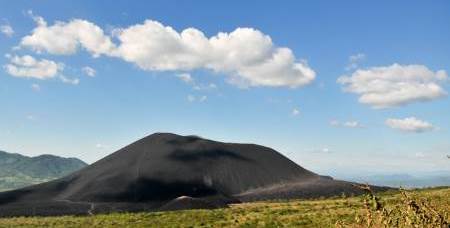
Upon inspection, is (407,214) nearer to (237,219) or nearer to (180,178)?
(237,219)

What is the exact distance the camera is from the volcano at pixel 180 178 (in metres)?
140

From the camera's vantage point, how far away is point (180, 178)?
153 m

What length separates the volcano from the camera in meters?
140

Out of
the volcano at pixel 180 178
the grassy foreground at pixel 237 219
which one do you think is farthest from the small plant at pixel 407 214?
the volcano at pixel 180 178

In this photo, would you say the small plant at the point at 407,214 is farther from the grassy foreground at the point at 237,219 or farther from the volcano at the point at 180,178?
the volcano at the point at 180,178

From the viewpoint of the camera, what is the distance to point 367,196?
9180mm

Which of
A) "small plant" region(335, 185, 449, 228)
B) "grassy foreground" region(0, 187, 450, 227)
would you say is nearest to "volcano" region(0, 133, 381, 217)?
"grassy foreground" region(0, 187, 450, 227)

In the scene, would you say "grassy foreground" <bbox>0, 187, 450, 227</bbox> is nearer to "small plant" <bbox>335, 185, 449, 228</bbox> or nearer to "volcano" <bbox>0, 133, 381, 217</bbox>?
"volcano" <bbox>0, 133, 381, 217</bbox>

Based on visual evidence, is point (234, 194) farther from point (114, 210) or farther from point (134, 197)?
point (114, 210)

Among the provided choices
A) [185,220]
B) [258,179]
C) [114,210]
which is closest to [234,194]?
[258,179]

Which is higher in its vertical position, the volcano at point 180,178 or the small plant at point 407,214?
the volcano at point 180,178

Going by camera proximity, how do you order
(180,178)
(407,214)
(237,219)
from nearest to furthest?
(407,214) → (237,219) → (180,178)

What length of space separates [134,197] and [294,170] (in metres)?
52.6

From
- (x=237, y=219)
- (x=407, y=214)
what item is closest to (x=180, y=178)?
(x=237, y=219)
